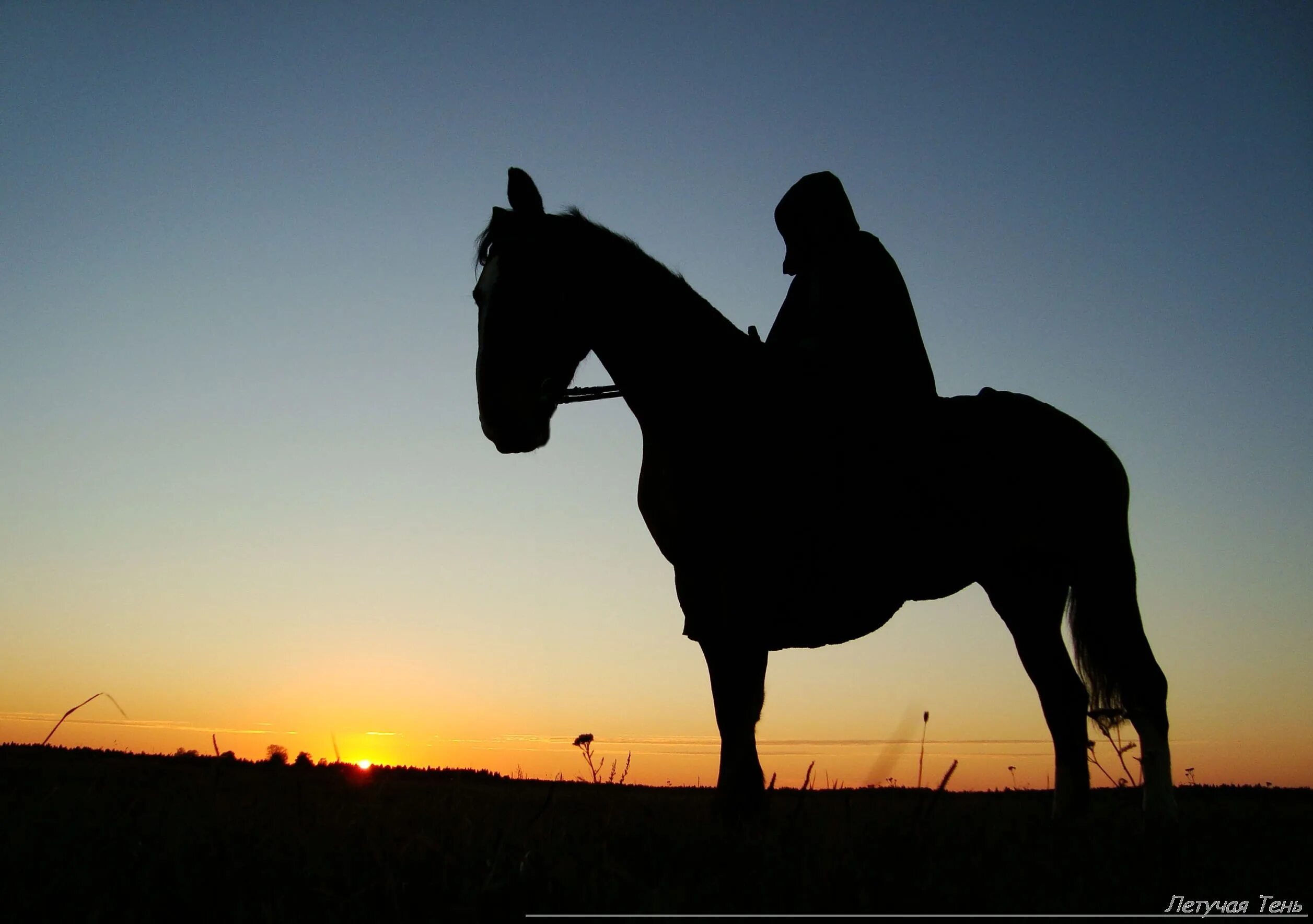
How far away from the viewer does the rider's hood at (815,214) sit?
514 cm

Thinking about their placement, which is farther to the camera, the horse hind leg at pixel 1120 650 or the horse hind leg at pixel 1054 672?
the horse hind leg at pixel 1054 672

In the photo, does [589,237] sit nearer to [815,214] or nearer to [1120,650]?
[815,214]

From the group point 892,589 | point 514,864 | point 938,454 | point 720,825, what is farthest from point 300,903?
point 938,454

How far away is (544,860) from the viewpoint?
7.39ft

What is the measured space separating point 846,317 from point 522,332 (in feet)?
5.92

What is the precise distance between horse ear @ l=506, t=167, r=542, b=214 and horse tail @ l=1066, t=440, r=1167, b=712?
375cm

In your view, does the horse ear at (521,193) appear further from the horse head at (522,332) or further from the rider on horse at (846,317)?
the rider on horse at (846,317)

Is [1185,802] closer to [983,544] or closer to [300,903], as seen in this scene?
[983,544]

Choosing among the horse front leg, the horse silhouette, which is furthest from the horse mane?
the horse front leg

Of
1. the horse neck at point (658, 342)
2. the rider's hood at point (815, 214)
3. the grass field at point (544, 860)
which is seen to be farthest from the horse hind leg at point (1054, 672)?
the horse neck at point (658, 342)

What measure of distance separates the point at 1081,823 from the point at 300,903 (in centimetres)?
387

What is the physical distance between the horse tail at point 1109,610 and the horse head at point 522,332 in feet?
11.0

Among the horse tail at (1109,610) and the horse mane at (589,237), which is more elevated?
the horse mane at (589,237)

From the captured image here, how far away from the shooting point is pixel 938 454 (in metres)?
4.96
